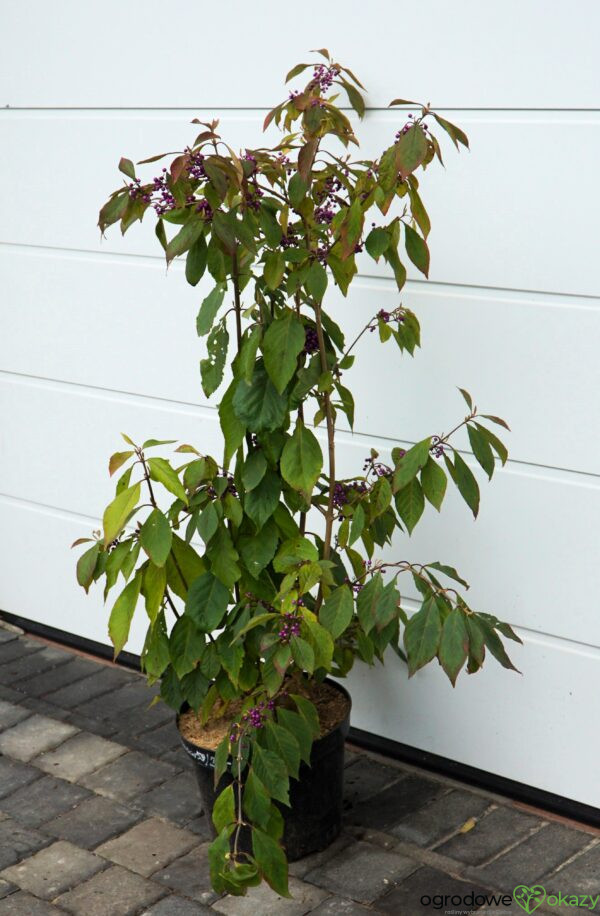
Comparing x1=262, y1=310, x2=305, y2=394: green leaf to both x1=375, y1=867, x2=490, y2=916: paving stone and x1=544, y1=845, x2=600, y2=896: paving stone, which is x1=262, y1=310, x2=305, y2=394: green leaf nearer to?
x1=375, y1=867, x2=490, y2=916: paving stone

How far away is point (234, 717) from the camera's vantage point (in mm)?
2812

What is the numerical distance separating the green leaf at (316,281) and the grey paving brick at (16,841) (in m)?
1.46

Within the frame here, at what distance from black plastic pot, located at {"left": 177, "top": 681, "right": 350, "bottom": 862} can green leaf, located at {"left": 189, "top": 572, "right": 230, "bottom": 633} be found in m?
0.33

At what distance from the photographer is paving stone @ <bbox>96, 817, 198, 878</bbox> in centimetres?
272

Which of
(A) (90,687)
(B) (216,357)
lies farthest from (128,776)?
(B) (216,357)

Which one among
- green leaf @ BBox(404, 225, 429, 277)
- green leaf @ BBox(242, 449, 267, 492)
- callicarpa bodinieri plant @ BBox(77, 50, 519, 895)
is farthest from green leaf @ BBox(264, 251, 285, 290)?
green leaf @ BBox(242, 449, 267, 492)

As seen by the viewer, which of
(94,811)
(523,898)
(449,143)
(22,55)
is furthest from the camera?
(22,55)

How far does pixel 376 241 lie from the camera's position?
7.49ft

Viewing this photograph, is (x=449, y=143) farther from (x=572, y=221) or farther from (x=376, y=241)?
(x=376, y=241)

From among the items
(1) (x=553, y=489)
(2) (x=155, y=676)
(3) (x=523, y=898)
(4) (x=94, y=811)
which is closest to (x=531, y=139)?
(1) (x=553, y=489)

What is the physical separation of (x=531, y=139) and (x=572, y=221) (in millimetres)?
203

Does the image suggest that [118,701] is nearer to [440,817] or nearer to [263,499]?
[440,817]

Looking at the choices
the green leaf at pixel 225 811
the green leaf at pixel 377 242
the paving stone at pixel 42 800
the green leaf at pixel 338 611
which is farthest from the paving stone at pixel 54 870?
the green leaf at pixel 377 242
